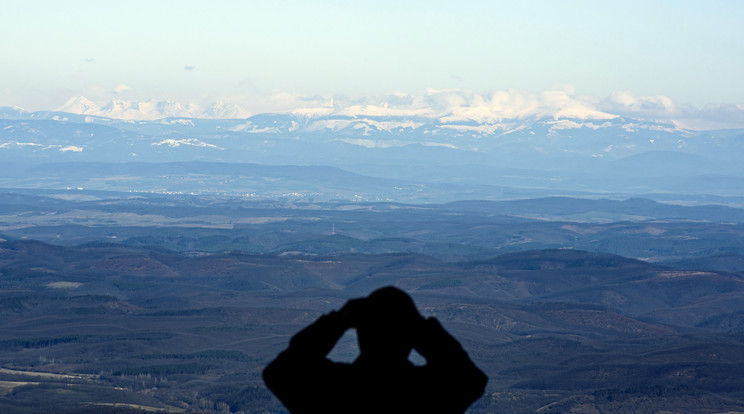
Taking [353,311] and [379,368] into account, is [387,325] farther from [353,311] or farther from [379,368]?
[379,368]

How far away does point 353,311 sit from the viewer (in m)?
8.11

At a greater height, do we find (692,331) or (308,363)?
(308,363)

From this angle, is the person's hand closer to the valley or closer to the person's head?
the person's head

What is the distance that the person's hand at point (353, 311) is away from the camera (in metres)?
8.07

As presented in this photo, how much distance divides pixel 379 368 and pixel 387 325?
0.37 metres

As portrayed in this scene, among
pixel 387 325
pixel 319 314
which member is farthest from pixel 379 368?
pixel 319 314

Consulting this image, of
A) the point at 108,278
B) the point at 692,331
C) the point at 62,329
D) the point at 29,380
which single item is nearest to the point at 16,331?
the point at 62,329

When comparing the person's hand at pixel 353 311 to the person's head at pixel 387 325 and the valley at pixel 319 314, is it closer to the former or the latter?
the person's head at pixel 387 325

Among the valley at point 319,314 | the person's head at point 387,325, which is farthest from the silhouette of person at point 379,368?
the valley at point 319,314

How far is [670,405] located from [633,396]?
2.71 metres

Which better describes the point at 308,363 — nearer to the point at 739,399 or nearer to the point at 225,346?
the point at 739,399

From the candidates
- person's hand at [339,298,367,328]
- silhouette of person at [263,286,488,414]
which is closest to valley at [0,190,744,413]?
silhouette of person at [263,286,488,414]

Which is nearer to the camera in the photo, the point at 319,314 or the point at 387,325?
the point at 387,325

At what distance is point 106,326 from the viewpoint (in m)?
114
